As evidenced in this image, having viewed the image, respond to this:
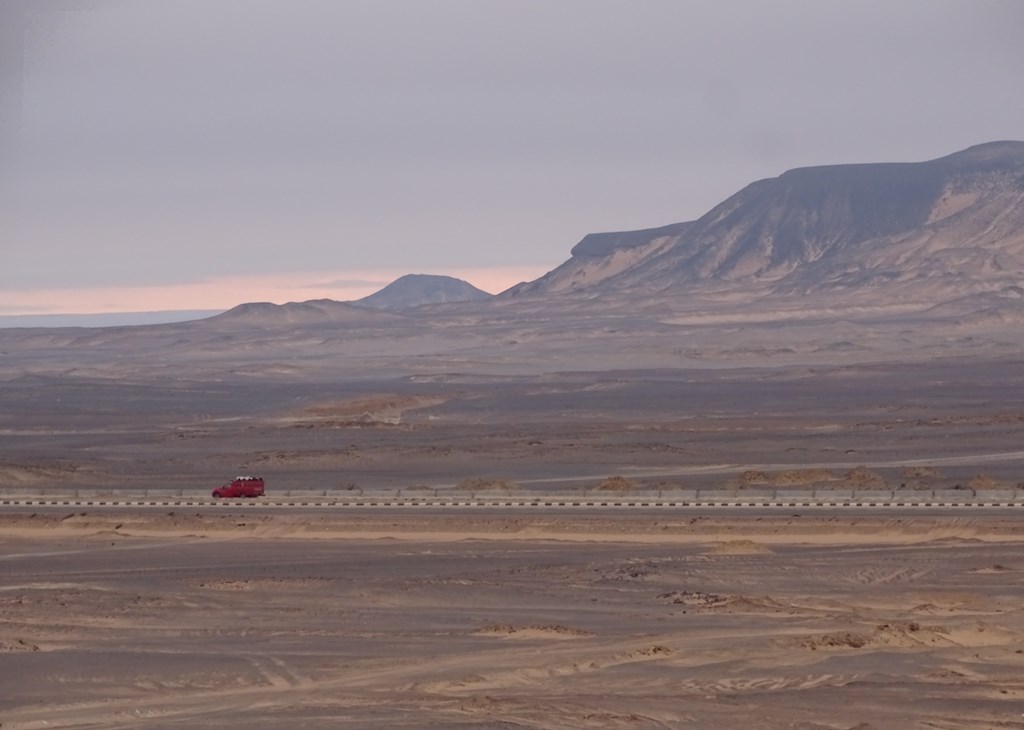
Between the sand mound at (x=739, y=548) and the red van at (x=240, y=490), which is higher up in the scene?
the red van at (x=240, y=490)

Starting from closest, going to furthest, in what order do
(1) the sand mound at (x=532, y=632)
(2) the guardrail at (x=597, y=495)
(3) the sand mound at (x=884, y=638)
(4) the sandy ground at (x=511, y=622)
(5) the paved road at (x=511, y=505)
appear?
(4) the sandy ground at (x=511, y=622) → (3) the sand mound at (x=884, y=638) → (1) the sand mound at (x=532, y=632) → (5) the paved road at (x=511, y=505) → (2) the guardrail at (x=597, y=495)

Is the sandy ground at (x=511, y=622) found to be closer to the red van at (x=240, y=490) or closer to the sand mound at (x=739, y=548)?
the sand mound at (x=739, y=548)

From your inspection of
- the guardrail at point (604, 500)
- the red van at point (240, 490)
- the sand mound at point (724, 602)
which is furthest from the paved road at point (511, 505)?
the sand mound at point (724, 602)

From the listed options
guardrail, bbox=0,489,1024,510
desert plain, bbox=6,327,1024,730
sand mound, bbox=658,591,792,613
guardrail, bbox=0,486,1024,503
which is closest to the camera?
desert plain, bbox=6,327,1024,730

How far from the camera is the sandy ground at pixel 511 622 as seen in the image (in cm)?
2430

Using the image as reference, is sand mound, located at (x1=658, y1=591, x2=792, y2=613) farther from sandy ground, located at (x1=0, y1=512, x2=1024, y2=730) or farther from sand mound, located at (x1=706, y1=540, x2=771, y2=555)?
sand mound, located at (x1=706, y1=540, x2=771, y2=555)

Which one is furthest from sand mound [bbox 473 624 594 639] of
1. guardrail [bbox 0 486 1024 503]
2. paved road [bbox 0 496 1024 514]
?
guardrail [bbox 0 486 1024 503]

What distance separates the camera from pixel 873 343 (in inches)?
6501

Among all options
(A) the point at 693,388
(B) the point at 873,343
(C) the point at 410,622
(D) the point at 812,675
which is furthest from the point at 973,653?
(B) the point at 873,343

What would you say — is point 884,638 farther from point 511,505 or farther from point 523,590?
point 511,505

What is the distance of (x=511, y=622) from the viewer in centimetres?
3098

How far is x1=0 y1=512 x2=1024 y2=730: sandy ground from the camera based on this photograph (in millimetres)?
24297

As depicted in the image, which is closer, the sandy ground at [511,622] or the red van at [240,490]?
the sandy ground at [511,622]

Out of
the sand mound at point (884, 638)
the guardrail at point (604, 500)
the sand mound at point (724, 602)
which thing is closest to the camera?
the sand mound at point (884, 638)
